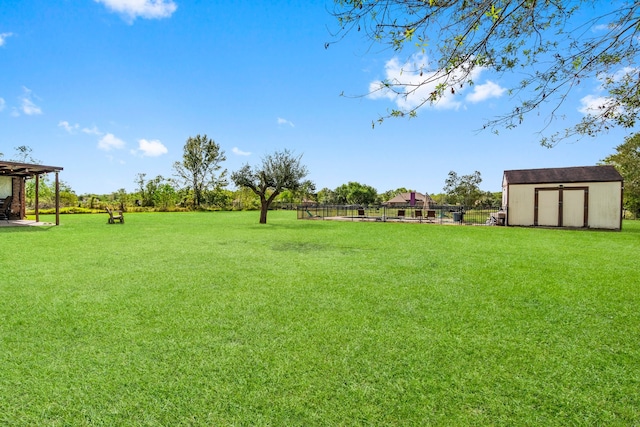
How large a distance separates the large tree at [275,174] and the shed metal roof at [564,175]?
41.1 feet

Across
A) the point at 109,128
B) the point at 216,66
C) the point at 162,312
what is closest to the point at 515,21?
the point at 162,312

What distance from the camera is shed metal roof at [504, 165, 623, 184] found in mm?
16453

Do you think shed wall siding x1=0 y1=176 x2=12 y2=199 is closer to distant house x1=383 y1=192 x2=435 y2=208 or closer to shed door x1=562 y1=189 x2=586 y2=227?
distant house x1=383 y1=192 x2=435 y2=208

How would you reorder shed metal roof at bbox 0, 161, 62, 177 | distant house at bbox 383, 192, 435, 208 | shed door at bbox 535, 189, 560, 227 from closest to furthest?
1. shed metal roof at bbox 0, 161, 62, 177
2. shed door at bbox 535, 189, 560, 227
3. distant house at bbox 383, 192, 435, 208

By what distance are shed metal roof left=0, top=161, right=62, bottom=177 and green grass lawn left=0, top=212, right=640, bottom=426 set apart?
439 inches

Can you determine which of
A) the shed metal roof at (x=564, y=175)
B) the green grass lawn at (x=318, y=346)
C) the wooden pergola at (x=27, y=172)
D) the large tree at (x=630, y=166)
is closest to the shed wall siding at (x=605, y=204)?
the shed metal roof at (x=564, y=175)

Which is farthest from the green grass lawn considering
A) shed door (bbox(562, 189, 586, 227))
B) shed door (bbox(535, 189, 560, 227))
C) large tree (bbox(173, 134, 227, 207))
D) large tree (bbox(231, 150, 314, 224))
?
large tree (bbox(173, 134, 227, 207))

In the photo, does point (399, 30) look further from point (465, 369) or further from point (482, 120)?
point (465, 369)

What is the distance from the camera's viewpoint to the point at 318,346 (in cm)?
283

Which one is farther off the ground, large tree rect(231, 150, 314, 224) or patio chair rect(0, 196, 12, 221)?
large tree rect(231, 150, 314, 224)

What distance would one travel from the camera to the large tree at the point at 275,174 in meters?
20.1

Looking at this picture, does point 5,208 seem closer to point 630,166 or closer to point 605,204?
point 605,204

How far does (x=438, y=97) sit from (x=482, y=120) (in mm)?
664

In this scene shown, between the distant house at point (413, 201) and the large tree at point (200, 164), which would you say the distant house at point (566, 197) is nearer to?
the distant house at point (413, 201)
